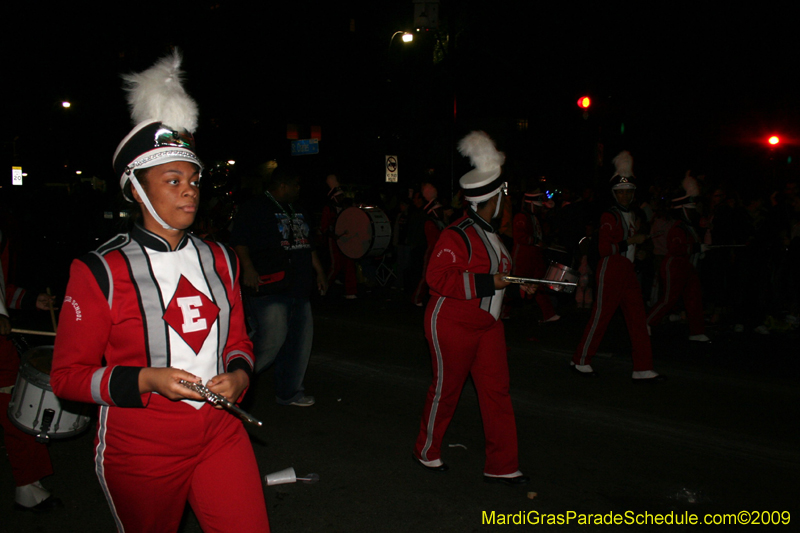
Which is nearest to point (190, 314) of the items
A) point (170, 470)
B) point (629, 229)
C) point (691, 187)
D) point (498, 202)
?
point (170, 470)

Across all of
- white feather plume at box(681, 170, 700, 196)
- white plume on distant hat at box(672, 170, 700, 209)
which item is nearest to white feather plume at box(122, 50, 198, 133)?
white plume on distant hat at box(672, 170, 700, 209)

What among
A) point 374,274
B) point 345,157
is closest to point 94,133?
point 345,157

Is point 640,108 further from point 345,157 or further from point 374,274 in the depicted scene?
point 345,157

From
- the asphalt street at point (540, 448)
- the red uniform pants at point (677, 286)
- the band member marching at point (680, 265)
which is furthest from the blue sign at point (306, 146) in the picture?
the red uniform pants at point (677, 286)

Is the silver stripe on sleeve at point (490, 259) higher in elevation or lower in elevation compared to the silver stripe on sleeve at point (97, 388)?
higher

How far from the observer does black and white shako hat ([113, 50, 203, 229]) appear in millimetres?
2145

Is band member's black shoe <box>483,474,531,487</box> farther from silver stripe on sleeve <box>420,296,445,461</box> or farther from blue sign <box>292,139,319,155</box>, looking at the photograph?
blue sign <box>292,139,319,155</box>

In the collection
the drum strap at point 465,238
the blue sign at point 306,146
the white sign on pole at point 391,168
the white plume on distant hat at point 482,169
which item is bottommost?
the drum strap at point 465,238

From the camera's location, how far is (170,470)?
6.87 feet

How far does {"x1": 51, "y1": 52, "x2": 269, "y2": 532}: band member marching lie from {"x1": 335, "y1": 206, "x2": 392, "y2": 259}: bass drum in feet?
32.0

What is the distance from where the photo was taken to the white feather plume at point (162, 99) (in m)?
2.23

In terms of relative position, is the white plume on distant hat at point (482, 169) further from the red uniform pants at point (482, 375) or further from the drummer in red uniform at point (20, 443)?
the drummer in red uniform at point (20, 443)

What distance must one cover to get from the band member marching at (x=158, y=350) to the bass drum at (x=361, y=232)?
384 inches

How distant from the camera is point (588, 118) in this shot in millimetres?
12523
